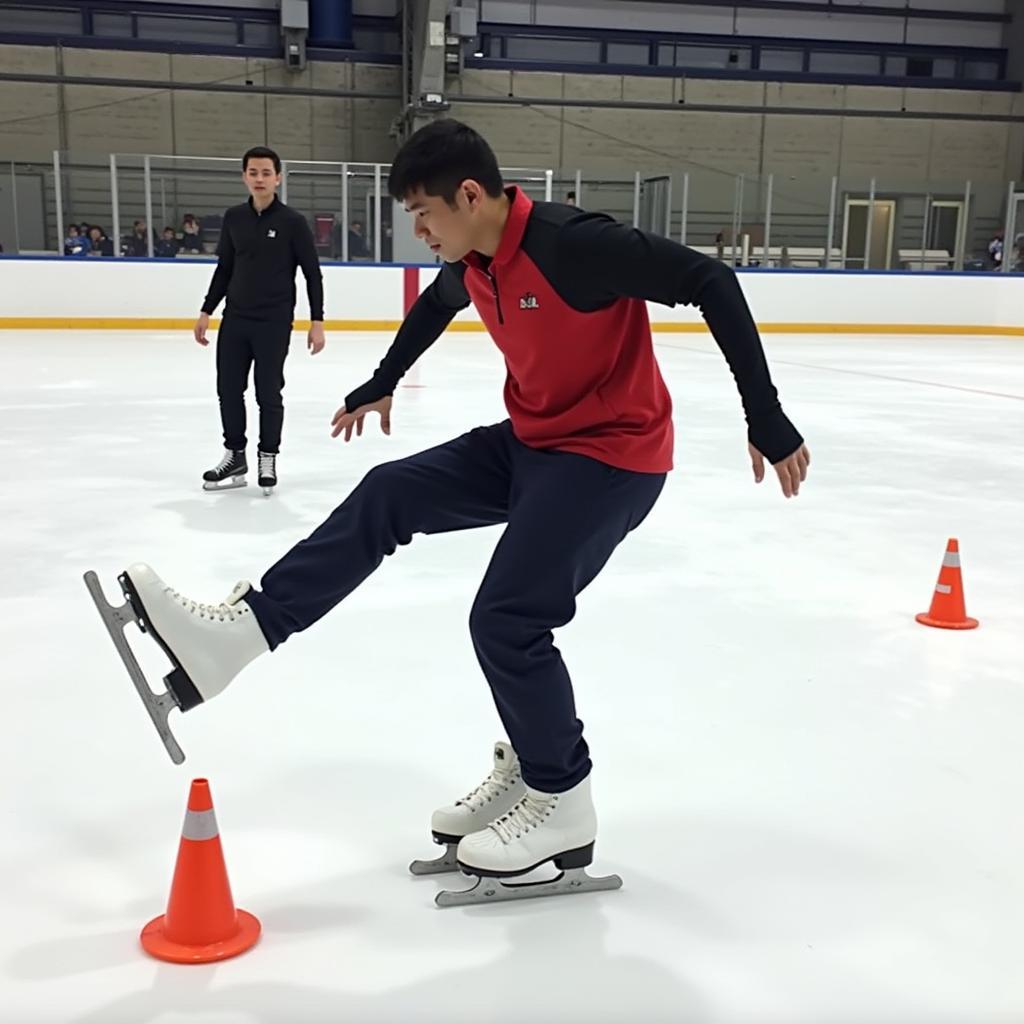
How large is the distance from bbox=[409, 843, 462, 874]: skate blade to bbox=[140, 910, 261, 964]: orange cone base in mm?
309

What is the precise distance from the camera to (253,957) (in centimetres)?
179

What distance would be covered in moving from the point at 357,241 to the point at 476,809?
14142 millimetres

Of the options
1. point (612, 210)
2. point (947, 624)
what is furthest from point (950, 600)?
point (612, 210)

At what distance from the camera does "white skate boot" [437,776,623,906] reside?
6.56 feet

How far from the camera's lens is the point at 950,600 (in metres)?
3.55

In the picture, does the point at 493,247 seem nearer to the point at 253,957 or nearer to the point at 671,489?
the point at 253,957

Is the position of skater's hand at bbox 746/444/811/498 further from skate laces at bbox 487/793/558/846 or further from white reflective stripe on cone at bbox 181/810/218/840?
white reflective stripe on cone at bbox 181/810/218/840

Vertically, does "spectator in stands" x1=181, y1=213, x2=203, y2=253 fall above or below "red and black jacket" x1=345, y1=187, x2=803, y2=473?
above

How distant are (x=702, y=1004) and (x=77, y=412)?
694cm

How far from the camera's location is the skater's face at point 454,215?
1.93 m

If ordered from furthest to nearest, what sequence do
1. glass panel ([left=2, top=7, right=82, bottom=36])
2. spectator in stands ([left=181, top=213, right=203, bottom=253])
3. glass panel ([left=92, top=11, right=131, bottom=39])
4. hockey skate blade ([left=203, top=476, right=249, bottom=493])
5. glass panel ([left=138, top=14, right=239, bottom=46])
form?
glass panel ([left=138, top=14, right=239, bottom=46]) → glass panel ([left=92, top=11, right=131, bottom=39]) → glass panel ([left=2, top=7, right=82, bottom=36]) → spectator in stands ([left=181, top=213, right=203, bottom=253]) → hockey skate blade ([left=203, top=476, right=249, bottom=493])

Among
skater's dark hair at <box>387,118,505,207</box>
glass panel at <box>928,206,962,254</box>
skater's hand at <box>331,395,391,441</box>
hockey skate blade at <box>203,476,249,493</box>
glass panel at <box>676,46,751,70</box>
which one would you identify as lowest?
hockey skate blade at <box>203,476,249,493</box>

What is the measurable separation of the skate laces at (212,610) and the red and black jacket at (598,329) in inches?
23.0

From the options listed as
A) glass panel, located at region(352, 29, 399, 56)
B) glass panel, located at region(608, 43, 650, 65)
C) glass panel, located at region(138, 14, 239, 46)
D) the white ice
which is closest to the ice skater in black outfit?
the white ice
